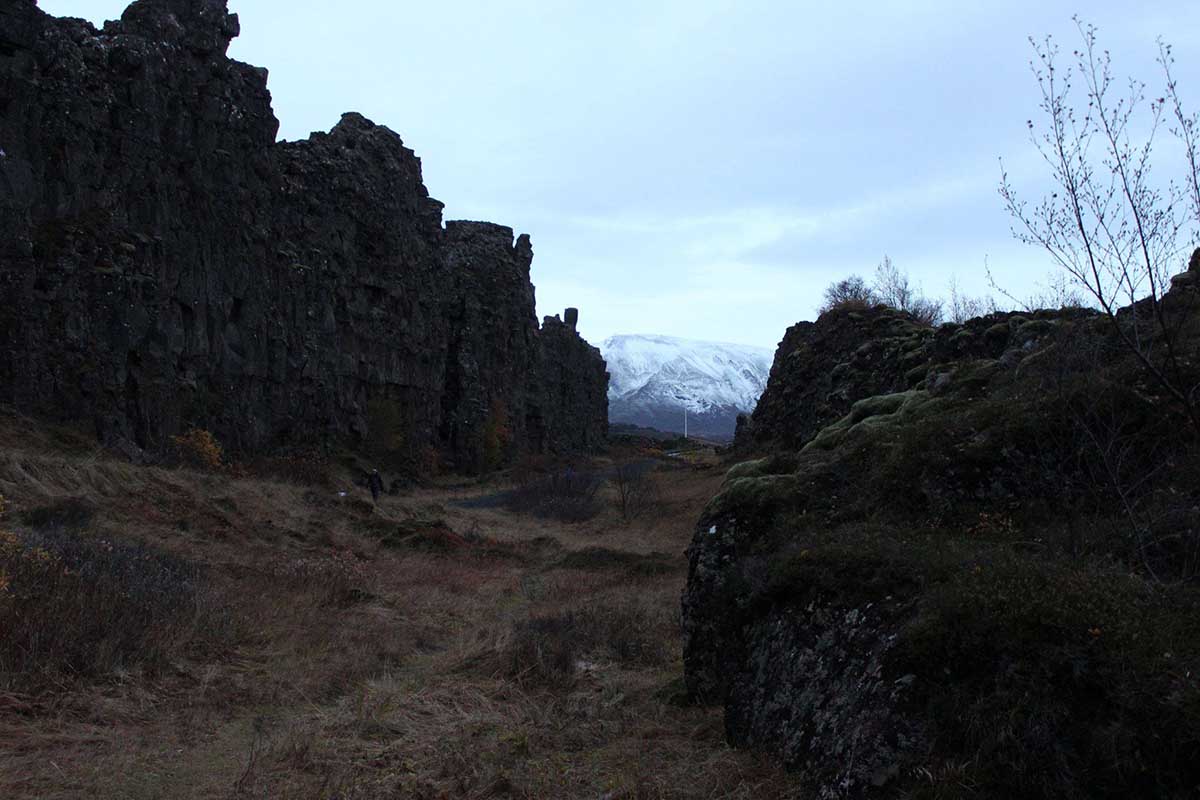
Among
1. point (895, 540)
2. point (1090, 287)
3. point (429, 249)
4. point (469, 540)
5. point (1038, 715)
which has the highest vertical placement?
point (429, 249)

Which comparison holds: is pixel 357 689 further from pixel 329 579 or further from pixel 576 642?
pixel 329 579

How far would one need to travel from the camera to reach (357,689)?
7.92 meters

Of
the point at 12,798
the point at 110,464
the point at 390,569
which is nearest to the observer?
the point at 12,798

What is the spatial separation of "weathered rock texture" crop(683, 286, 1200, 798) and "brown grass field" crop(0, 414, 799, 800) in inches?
31.1

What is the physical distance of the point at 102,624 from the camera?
7176mm

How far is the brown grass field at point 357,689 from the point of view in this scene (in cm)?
541

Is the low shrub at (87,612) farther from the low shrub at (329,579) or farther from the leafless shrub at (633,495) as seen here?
the leafless shrub at (633,495)

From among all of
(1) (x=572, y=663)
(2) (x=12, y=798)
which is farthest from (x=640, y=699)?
(2) (x=12, y=798)

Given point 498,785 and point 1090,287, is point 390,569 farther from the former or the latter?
point 1090,287

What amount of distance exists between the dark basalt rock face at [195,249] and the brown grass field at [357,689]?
417 inches

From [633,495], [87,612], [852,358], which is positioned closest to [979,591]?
[87,612]

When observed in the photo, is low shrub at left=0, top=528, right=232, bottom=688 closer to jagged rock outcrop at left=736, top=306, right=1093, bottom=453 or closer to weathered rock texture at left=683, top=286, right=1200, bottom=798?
weathered rock texture at left=683, top=286, right=1200, bottom=798

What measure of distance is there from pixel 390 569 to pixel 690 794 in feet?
41.5

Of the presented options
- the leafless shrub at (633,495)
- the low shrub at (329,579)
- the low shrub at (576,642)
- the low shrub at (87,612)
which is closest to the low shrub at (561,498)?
the leafless shrub at (633,495)
